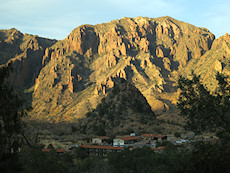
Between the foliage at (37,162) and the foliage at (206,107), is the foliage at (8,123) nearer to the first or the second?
the foliage at (37,162)

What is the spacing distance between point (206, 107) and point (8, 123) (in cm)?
2406

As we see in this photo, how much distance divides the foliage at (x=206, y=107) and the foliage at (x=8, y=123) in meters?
21.6

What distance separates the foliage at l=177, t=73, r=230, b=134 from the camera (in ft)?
115

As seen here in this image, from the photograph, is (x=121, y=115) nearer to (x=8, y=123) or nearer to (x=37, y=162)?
(x=37, y=162)

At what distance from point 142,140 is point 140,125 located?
30.6 meters

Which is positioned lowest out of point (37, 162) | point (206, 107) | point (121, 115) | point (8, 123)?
point (37, 162)

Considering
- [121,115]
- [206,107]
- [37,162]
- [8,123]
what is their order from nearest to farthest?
[8,123] < [206,107] < [37,162] < [121,115]

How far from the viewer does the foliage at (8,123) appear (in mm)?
25078

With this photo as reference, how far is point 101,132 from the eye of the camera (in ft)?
475

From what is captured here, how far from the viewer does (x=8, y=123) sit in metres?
26.1

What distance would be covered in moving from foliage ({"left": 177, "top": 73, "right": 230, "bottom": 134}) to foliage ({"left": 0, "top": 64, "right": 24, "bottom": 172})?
21.6m

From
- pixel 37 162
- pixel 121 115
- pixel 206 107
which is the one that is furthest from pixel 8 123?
pixel 121 115


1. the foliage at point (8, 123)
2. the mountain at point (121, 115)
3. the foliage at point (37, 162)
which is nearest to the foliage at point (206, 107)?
the foliage at point (8, 123)

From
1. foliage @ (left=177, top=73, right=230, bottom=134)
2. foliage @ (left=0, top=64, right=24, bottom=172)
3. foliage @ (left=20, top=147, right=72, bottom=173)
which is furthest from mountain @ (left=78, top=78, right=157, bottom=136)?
foliage @ (left=0, top=64, right=24, bottom=172)
